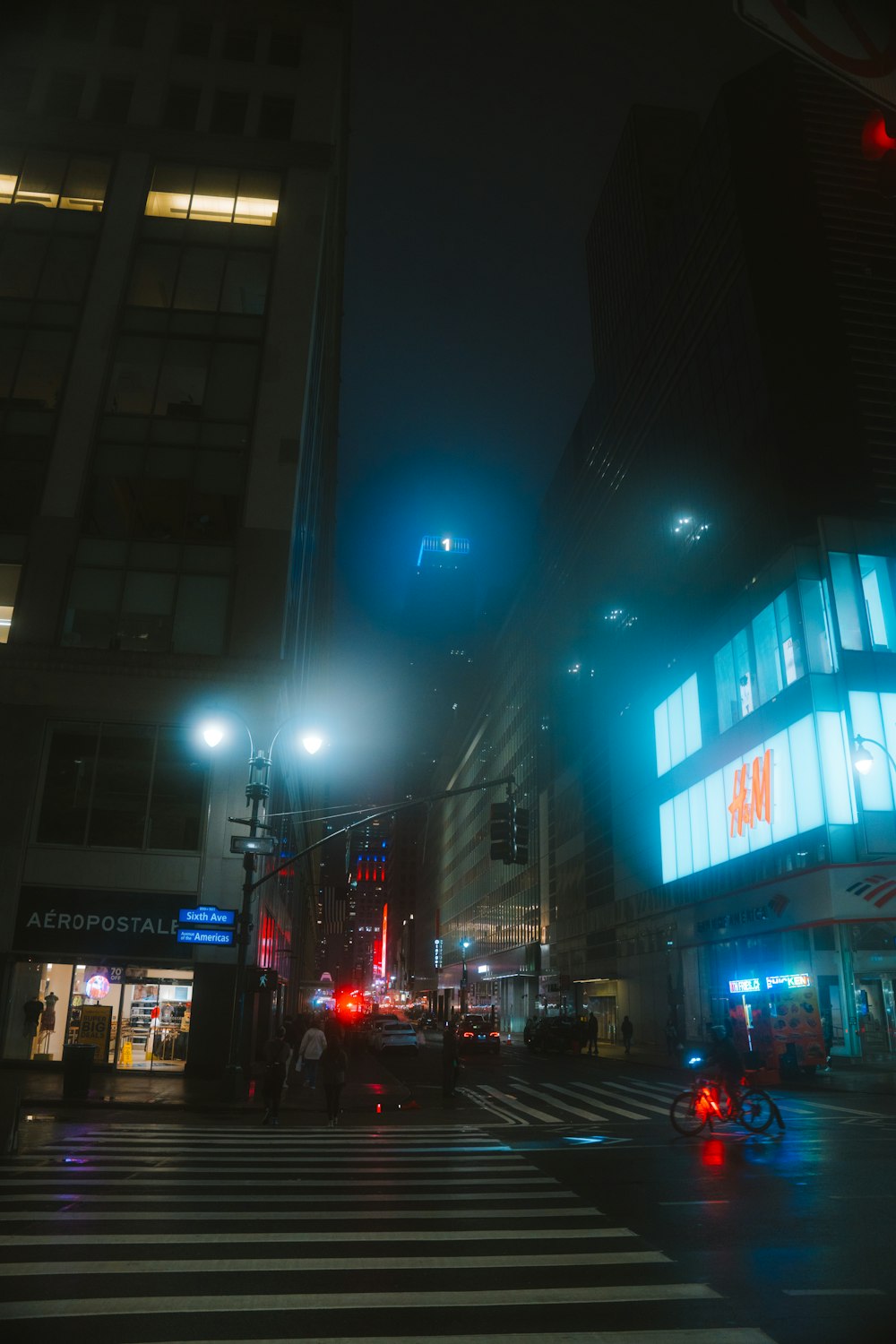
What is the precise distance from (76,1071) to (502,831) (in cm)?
1174

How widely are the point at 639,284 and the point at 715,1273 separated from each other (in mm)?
73590

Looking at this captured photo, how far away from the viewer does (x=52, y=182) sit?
36.5 metres

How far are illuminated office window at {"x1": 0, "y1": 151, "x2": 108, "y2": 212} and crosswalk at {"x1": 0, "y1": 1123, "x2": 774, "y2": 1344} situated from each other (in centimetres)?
3691

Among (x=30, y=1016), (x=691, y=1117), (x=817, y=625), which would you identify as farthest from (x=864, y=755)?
(x=30, y=1016)

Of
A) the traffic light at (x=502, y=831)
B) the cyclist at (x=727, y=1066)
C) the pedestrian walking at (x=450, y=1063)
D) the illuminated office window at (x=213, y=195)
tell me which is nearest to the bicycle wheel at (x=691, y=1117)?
the cyclist at (x=727, y=1066)

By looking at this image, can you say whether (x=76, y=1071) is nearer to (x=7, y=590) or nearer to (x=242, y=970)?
(x=242, y=970)

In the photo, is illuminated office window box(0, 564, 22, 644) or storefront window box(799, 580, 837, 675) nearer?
illuminated office window box(0, 564, 22, 644)

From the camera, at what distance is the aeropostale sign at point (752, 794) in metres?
38.0

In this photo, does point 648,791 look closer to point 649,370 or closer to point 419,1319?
point 649,370

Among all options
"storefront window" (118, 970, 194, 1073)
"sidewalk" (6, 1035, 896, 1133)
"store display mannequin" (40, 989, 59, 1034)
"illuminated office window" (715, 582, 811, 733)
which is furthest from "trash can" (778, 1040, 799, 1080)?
"store display mannequin" (40, 989, 59, 1034)

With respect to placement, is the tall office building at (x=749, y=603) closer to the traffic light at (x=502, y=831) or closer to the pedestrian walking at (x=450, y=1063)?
the pedestrian walking at (x=450, y=1063)

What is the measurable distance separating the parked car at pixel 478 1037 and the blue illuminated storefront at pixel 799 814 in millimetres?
10149

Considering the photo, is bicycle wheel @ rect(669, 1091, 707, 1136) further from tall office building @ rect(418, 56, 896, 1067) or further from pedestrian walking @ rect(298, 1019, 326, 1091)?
tall office building @ rect(418, 56, 896, 1067)

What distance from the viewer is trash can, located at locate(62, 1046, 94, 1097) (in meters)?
20.8
